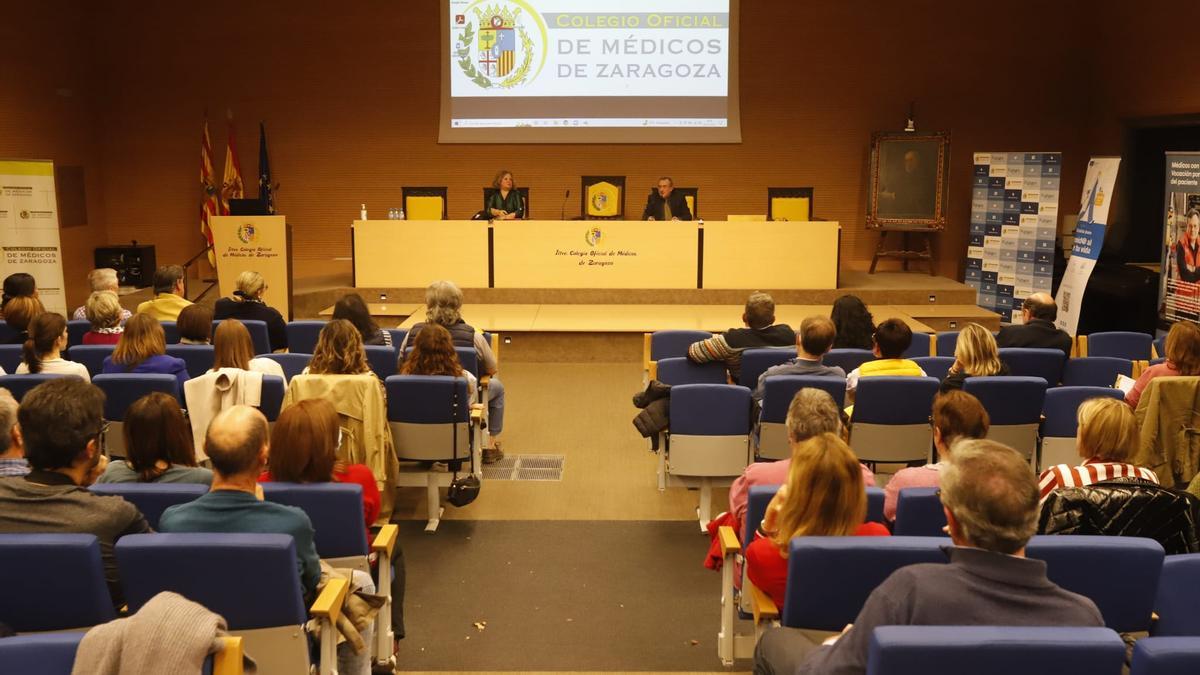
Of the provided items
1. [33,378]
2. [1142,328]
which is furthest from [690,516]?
[1142,328]

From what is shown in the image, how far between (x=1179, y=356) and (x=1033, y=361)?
1031mm

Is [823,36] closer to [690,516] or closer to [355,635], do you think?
[690,516]

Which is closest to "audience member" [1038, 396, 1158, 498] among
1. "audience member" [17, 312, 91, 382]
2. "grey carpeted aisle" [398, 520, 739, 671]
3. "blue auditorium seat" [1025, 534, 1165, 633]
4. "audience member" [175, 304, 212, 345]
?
"blue auditorium seat" [1025, 534, 1165, 633]

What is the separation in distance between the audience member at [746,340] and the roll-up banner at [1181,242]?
14.8ft

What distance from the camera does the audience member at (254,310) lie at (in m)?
6.62

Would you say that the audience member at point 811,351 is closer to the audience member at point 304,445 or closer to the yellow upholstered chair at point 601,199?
the audience member at point 304,445

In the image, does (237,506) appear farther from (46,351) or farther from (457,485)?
(46,351)

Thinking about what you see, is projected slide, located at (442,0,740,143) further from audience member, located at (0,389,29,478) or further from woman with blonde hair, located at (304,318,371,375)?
audience member, located at (0,389,29,478)

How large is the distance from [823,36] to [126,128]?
843cm

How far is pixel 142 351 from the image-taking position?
5.05 metres

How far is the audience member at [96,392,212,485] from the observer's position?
10.5 feet

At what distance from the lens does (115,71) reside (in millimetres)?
12805

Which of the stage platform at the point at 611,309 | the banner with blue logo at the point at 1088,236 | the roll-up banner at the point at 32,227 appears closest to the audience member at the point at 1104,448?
the stage platform at the point at 611,309

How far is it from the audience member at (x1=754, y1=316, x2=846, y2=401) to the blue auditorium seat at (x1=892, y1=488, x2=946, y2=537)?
1733mm
